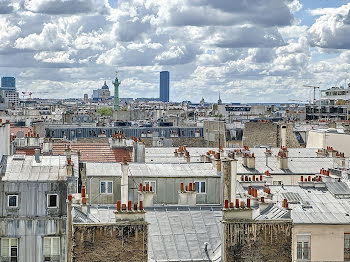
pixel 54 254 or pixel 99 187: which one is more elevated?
pixel 99 187

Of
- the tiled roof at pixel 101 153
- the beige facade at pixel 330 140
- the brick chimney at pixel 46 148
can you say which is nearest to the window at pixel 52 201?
the tiled roof at pixel 101 153

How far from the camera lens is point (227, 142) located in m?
98.7

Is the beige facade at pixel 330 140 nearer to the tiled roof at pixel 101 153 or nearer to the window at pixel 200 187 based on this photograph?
the tiled roof at pixel 101 153

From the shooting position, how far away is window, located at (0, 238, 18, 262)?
35.5m

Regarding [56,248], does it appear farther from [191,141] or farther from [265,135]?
[191,141]

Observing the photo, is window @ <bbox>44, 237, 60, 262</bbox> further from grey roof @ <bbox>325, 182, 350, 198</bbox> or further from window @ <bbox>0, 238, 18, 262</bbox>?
grey roof @ <bbox>325, 182, 350, 198</bbox>

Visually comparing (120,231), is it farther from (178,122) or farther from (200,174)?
(178,122)

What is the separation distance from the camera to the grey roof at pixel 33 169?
122ft

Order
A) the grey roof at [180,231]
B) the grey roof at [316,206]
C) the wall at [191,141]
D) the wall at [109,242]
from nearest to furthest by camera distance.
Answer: the wall at [109,242]
the grey roof at [180,231]
the grey roof at [316,206]
the wall at [191,141]

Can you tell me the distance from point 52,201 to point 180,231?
840 centimetres

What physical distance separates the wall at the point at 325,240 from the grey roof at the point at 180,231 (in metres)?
3.60

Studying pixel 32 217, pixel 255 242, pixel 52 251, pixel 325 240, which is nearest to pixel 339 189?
pixel 325 240

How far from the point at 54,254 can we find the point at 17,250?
5.17 feet

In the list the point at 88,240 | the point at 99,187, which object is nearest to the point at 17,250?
the point at 99,187
